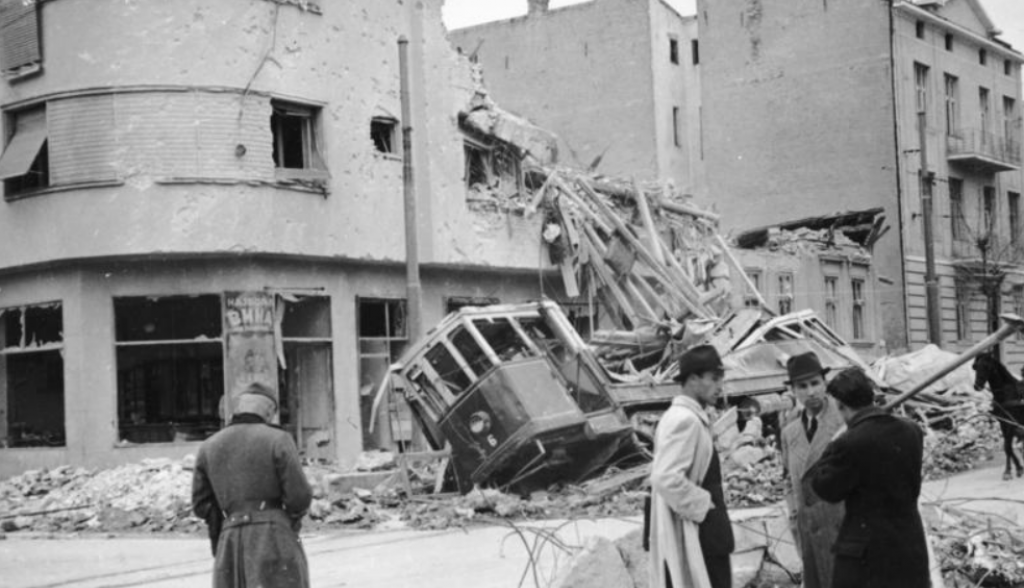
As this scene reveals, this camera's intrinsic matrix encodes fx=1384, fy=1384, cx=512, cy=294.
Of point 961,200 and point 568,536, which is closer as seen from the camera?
point 568,536

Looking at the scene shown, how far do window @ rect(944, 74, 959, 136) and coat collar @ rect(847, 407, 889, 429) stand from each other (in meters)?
39.2

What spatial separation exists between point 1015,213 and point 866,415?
4450 centimetres

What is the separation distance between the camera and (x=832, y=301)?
38.0m

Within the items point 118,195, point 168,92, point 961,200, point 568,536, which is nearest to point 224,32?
point 168,92

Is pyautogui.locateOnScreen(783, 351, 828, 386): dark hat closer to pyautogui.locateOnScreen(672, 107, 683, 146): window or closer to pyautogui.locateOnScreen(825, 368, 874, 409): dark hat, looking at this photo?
pyautogui.locateOnScreen(825, 368, 874, 409): dark hat

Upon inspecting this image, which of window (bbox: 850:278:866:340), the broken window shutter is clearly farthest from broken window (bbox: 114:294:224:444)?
window (bbox: 850:278:866:340)

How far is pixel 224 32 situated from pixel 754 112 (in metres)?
23.4

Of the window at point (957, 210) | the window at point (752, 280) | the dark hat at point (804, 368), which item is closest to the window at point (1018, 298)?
the window at point (957, 210)

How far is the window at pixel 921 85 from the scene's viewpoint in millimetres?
41503

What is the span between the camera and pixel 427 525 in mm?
16000

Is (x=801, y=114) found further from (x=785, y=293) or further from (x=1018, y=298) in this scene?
(x=1018, y=298)

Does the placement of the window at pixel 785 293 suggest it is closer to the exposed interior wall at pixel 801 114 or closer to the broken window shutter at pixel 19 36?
the exposed interior wall at pixel 801 114

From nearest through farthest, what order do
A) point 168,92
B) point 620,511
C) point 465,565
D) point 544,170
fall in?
point 465,565 < point 620,511 < point 168,92 < point 544,170

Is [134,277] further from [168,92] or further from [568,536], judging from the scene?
[568,536]
